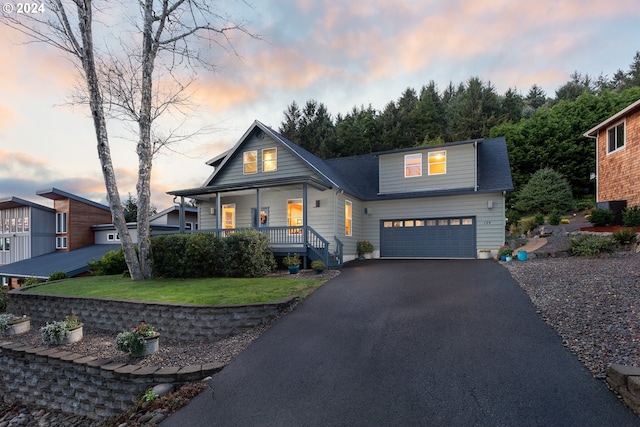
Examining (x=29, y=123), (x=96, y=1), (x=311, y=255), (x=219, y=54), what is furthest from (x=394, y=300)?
(x=29, y=123)

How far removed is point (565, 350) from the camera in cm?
428

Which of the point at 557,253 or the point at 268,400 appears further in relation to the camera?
the point at 557,253

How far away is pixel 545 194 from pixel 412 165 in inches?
427

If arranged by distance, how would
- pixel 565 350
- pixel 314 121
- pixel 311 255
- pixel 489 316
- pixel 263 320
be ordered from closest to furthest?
pixel 565 350 → pixel 489 316 → pixel 263 320 → pixel 311 255 → pixel 314 121

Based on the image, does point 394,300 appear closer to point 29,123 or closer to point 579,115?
point 29,123

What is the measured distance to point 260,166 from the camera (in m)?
15.9

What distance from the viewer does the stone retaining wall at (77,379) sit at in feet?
15.5

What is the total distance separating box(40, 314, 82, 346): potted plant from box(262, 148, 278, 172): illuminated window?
10.4 m

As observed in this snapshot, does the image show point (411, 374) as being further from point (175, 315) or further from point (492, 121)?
point (492, 121)

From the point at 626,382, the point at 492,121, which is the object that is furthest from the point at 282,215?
the point at 492,121

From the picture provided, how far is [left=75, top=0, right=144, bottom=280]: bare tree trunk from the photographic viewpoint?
9.90 m

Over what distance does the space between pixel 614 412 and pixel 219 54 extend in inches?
532

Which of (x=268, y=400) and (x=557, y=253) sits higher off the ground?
(x=557, y=253)

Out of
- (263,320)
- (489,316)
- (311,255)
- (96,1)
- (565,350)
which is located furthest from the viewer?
(311,255)
